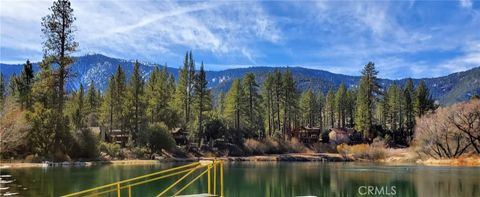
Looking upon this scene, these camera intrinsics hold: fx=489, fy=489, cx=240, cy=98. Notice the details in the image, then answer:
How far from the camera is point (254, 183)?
33.4 metres

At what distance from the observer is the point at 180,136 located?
81.4 m

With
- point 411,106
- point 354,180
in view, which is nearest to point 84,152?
point 354,180

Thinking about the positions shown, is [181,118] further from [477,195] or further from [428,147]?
[477,195]

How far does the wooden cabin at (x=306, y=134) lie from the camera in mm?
93775

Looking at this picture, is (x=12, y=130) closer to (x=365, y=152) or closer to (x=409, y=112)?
(x=365, y=152)

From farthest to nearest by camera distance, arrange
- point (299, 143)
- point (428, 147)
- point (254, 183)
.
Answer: point (299, 143)
point (428, 147)
point (254, 183)

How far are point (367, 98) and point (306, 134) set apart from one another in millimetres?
13935

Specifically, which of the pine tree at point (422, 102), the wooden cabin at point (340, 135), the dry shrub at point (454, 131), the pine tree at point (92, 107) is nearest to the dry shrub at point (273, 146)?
the wooden cabin at point (340, 135)

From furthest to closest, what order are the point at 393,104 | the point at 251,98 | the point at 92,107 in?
the point at 393,104 < the point at 92,107 < the point at 251,98

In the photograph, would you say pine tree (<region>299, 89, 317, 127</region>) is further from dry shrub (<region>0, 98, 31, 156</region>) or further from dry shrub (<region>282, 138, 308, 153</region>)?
dry shrub (<region>0, 98, 31, 156</region>)

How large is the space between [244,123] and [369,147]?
83.1ft

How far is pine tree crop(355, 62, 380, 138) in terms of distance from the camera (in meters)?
95.4

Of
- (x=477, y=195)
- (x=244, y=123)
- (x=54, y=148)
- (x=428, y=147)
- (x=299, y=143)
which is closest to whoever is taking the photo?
(x=477, y=195)

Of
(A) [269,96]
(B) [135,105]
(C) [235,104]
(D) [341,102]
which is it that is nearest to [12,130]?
(B) [135,105]
